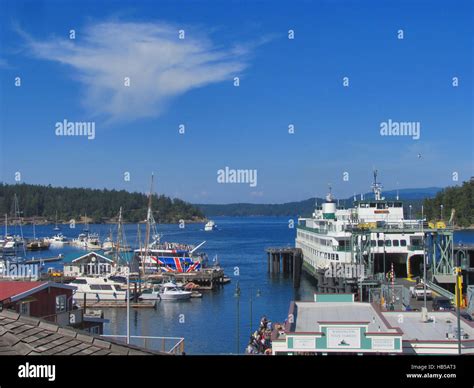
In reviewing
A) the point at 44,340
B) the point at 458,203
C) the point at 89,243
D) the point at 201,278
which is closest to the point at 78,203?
the point at 89,243

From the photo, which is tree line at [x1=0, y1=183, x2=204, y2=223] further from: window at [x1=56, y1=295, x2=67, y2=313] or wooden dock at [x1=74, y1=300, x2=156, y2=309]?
window at [x1=56, y1=295, x2=67, y2=313]

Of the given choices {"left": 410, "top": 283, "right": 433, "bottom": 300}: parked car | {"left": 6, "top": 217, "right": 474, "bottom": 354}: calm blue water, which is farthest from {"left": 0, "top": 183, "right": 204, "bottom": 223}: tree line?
{"left": 410, "top": 283, "right": 433, "bottom": 300}: parked car

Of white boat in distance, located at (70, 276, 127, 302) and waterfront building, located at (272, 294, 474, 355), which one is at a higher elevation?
waterfront building, located at (272, 294, 474, 355)

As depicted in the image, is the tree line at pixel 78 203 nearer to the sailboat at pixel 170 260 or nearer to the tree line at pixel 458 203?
the tree line at pixel 458 203

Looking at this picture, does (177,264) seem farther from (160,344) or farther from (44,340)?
(44,340)

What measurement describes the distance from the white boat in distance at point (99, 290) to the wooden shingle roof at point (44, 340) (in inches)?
839

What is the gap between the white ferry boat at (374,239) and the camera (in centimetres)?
2255

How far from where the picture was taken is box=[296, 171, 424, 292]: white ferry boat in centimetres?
2255

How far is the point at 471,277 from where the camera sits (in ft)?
90.2

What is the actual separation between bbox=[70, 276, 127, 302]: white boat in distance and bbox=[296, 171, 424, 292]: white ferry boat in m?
7.88

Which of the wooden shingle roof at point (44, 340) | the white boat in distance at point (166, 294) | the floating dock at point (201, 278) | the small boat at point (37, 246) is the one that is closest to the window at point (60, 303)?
the wooden shingle roof at point (44, 340)
